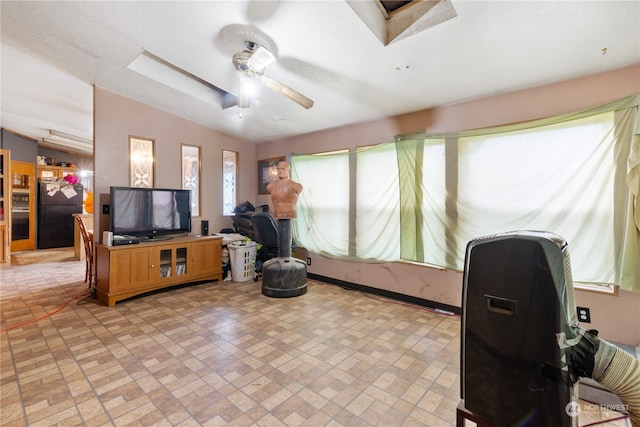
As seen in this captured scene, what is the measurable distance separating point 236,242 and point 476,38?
12.5 feet

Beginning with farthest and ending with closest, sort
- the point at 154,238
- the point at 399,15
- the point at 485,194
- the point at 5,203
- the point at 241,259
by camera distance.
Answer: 1. the point at 5,203
2. the point at 241,259
3. the point at 154,238
4. the point at 485,194
5. the point at 399,15

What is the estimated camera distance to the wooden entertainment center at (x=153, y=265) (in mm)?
3260

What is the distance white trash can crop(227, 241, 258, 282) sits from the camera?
166 inches

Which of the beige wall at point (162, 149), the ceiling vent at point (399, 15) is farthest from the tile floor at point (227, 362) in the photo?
Result: the ceiling vent at point (399, 15)

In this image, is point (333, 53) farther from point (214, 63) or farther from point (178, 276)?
point (178, 276)

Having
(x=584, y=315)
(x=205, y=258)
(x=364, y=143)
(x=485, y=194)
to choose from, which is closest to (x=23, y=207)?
(x=205, y=258)

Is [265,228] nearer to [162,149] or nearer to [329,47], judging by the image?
→ [162,149]

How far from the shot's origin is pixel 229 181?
5.02 metres

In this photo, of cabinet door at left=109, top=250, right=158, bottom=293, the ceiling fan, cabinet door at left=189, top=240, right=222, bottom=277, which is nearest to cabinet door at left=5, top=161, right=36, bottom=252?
cabinet door at left=109, top=250, right=158, bottom=293

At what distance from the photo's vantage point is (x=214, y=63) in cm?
281

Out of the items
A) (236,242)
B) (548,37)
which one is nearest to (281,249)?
(236,242)

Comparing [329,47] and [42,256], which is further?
[42,256]

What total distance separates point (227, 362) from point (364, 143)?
9.66ft

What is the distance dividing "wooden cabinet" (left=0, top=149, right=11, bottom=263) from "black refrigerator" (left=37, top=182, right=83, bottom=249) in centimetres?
190
